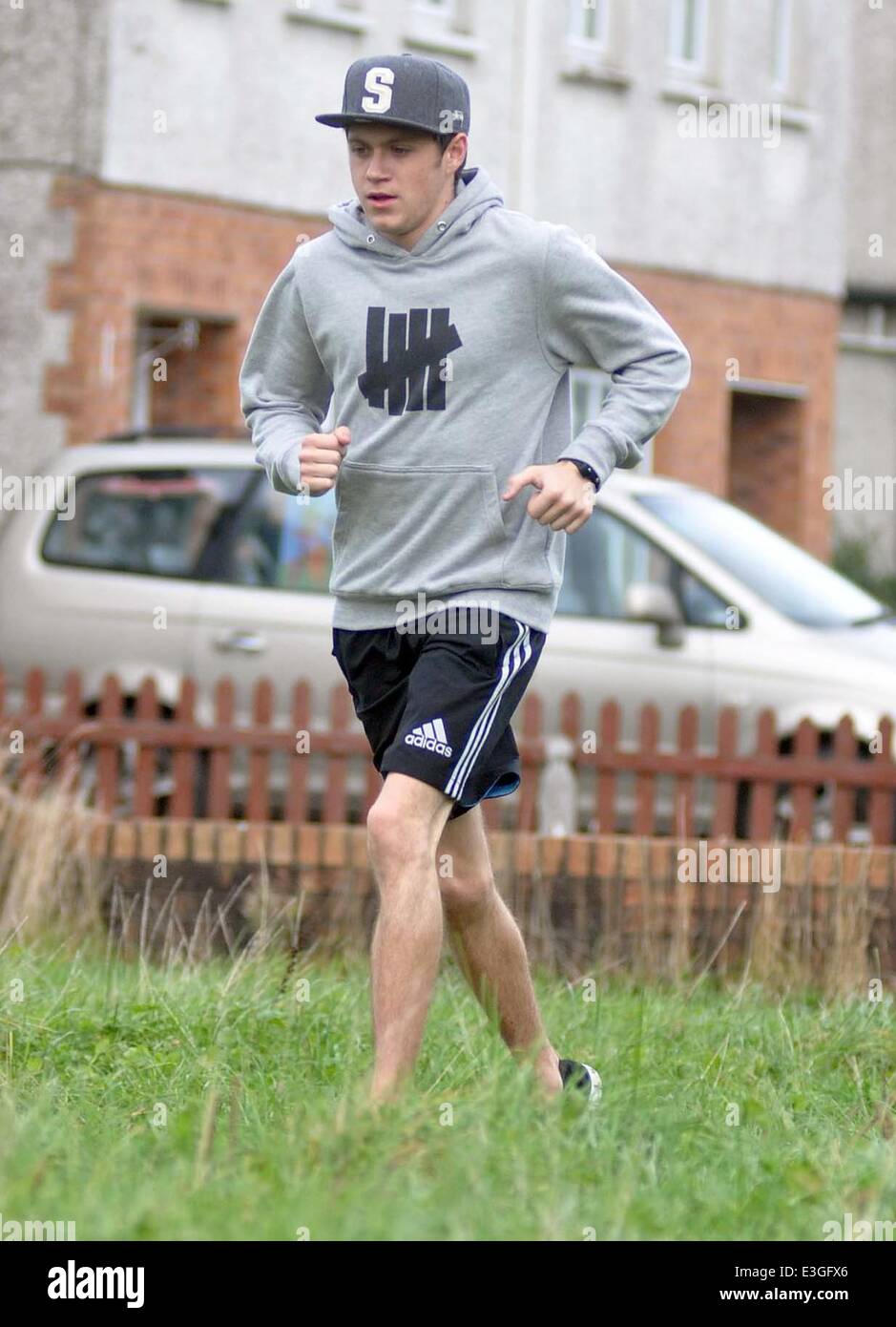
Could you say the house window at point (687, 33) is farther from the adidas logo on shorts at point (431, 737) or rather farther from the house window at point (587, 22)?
the adidas logo on shorts at point (431, 737)

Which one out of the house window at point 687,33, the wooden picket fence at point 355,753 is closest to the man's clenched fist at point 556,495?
the wooden picket fence at point 355,753

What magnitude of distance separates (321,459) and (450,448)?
26cm

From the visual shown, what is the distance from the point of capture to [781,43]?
20.3 metres

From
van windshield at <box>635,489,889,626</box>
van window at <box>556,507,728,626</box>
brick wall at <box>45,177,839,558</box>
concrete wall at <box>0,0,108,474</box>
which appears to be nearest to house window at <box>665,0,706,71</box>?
brick wall at <box>45,177,839,558</box>

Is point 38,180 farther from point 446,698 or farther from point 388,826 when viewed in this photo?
point 388,826

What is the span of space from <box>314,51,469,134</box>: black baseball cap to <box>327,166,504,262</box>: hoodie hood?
17 cm

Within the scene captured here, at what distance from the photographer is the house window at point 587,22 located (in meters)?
18.6

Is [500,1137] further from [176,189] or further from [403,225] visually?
[176,189]

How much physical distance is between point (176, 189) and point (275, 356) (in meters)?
11.7

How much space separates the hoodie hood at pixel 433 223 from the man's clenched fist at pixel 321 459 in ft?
1.31

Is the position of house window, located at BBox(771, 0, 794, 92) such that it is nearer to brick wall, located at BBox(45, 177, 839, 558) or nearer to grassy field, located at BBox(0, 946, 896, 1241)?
brick wall, located at BBox(45, 177, 839, 558)

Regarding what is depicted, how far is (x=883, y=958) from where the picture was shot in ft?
24.6
